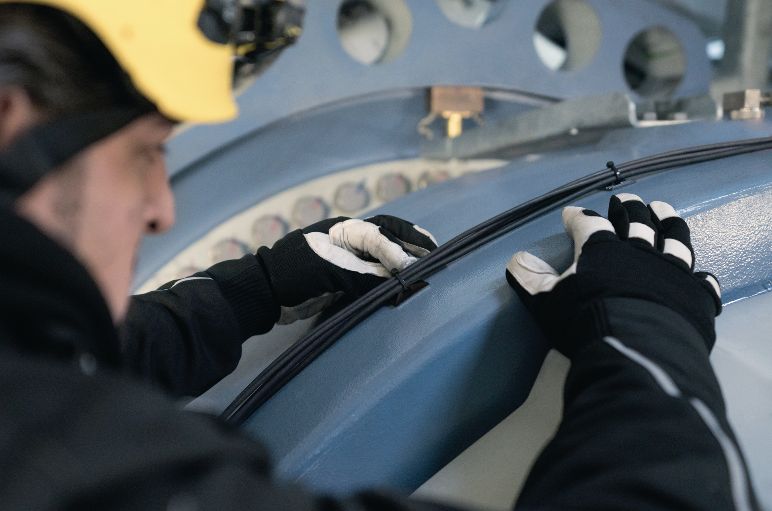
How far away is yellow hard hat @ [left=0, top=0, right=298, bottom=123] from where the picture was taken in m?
0.45

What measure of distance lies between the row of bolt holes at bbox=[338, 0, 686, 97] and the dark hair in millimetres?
1741

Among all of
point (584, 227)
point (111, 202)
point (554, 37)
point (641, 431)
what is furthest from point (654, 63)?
point (111, 202)

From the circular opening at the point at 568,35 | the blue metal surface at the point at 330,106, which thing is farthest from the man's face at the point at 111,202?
the circular opening at the point at 568,35

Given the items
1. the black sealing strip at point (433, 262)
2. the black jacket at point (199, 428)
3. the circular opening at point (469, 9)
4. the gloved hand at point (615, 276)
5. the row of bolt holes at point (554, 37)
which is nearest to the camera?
the black jacket at point (199, 428)

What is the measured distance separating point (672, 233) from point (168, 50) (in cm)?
56

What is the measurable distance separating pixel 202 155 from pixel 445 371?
1.42m

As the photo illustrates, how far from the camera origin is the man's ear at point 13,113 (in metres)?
0.41

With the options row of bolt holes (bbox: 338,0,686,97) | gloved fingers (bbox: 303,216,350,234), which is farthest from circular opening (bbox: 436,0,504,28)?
gloved fingers (bbox: 303,216,350,234)

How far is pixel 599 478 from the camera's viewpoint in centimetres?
46

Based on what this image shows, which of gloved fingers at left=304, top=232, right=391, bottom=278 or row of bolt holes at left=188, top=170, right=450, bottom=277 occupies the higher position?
gloved fingers at left=304, top=232, right=391, bottom=278

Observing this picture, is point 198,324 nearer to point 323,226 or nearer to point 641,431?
point 323,226

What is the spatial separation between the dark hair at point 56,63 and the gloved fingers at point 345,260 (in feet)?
1.69

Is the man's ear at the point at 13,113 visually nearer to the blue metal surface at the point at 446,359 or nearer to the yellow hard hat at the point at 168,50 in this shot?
the yellow hard hat at the point at 168,50

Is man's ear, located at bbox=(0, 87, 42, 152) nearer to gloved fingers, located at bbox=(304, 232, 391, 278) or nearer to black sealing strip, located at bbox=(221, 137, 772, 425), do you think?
black sealing strip, located at bbox=(221, 137, 772, 425)
